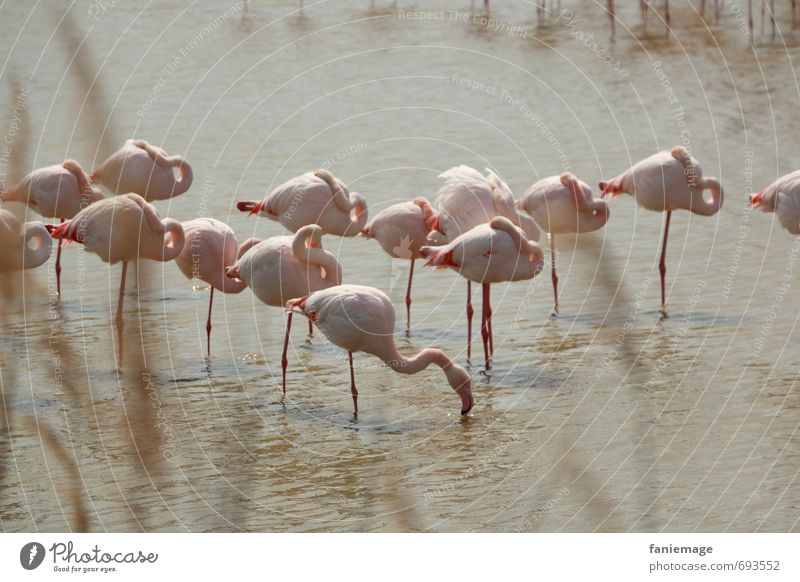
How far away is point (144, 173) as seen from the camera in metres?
7.82

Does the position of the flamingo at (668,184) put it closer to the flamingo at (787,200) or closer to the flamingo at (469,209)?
the flamingo at (787,200)

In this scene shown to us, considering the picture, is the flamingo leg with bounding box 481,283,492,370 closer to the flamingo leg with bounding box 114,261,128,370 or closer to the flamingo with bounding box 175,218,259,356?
the flamingo with bounding box 175,218,259,356

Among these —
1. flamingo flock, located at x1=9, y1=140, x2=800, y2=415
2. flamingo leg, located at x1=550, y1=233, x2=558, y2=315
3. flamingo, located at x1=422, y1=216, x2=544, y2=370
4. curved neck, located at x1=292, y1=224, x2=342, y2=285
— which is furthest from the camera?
flamingo leg, located at x1=550, y1=233, x2=558, y2=315

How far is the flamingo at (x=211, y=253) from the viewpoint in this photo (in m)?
6.54

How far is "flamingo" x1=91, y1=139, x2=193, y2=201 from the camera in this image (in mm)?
7801

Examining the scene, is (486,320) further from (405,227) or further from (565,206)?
(565,206)

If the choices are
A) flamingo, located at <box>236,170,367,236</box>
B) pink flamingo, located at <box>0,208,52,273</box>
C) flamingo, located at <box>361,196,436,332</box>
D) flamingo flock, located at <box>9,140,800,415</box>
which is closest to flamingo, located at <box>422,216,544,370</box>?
flamingo flock, located at <box>9,140,800,415</box>

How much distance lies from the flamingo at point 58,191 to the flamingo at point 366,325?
237 centimetres

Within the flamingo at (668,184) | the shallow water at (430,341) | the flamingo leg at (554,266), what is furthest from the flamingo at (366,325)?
the flamingo at (668,184)

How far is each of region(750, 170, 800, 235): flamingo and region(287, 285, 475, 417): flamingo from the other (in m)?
2.18

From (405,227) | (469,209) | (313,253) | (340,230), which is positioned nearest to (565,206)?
(469,209)

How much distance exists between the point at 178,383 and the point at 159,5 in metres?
10.3
